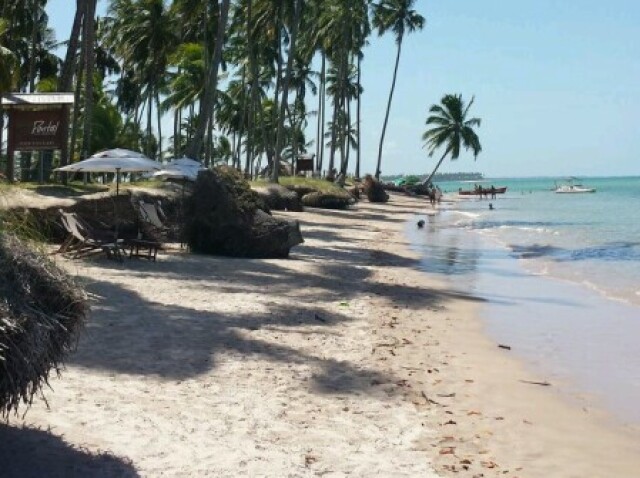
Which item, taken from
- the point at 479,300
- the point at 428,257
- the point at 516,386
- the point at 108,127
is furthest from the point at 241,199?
the point at 108,127

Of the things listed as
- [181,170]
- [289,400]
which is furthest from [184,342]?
[181,170]

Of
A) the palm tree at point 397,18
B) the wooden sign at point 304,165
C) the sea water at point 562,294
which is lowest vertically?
the sea water at point 562,294

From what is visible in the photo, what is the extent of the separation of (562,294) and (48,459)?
477 inches

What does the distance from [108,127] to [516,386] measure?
117ft

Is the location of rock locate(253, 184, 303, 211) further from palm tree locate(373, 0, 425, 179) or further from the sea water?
palm tree locate(373, 0, 425, 179)

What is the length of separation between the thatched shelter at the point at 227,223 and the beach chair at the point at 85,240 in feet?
7.85

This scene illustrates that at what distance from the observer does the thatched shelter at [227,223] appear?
16.0 meters

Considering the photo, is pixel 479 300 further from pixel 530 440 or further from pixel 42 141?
pixel 42 141

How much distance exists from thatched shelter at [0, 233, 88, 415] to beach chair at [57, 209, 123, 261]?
30.3 feet

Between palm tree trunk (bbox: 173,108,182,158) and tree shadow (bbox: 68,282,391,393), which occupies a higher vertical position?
palm tree trunk (bbox: 173,108,182,158)

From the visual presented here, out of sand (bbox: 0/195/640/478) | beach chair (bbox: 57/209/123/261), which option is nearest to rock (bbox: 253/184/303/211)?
beach chair (bbox: 57/209/123/261)

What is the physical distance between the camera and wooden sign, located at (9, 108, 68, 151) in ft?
60.1

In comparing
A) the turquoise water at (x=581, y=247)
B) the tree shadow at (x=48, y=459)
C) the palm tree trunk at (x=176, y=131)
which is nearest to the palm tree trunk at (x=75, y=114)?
the turquoise water at (x=581, y=247)

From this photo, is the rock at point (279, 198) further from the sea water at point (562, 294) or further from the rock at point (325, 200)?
the sea water at point (562, 294)
